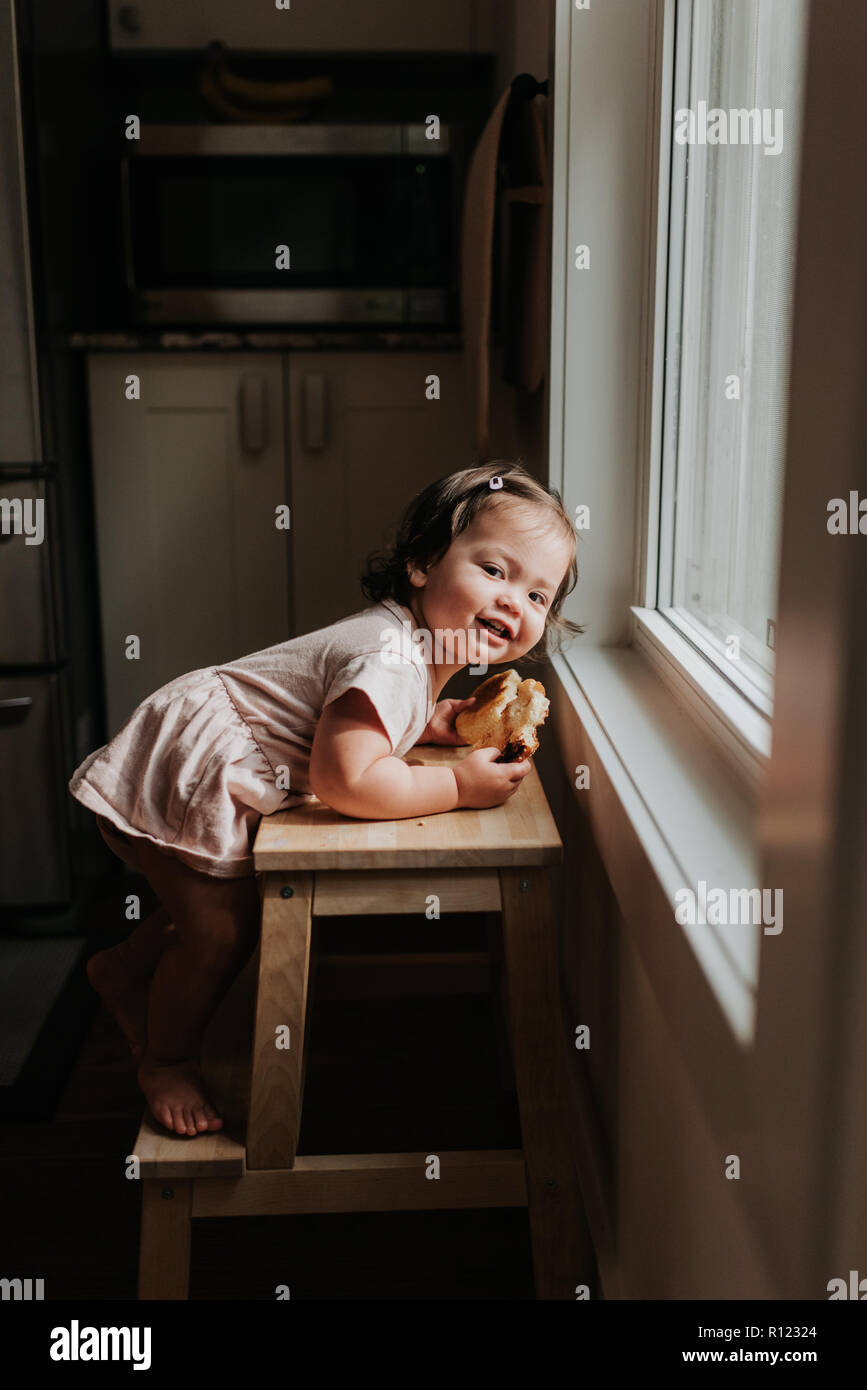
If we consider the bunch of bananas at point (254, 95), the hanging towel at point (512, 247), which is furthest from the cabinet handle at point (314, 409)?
the bunch of bananas at point (254, 95)

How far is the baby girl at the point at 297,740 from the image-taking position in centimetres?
113

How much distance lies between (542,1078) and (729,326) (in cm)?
76

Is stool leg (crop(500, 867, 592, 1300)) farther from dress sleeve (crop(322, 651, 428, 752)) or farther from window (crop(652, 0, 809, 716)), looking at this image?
window (crop(652, 0, 809, 716))

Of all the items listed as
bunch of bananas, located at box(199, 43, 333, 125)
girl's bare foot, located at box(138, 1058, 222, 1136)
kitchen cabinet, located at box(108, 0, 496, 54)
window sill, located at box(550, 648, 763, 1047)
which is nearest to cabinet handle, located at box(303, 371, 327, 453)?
bunch of bananas, located at box(199, 43, 333, 125)

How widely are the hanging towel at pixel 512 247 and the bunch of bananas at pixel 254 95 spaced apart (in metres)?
0.63

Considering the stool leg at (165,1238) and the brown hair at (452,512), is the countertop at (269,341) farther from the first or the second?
the stool leg at (165,1238)

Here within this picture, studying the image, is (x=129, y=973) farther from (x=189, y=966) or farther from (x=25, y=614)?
(x=25, y=614)

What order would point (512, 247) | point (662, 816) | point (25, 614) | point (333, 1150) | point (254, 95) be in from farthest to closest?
point (254, 95) < point (25, 614) < point (512, 247) < point (333, 1150) < point (662, 816)

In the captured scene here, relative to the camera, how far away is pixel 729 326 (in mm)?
1182

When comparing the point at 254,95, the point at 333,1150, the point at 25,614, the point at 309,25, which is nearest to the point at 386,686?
the point at 333,1150

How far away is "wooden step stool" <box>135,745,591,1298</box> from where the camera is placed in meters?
1.08

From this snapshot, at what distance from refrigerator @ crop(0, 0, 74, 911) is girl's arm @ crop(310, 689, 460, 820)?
1.10 metres

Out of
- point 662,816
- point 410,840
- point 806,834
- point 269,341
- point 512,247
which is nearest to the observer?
point 806,834

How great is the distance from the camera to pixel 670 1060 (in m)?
0.94
